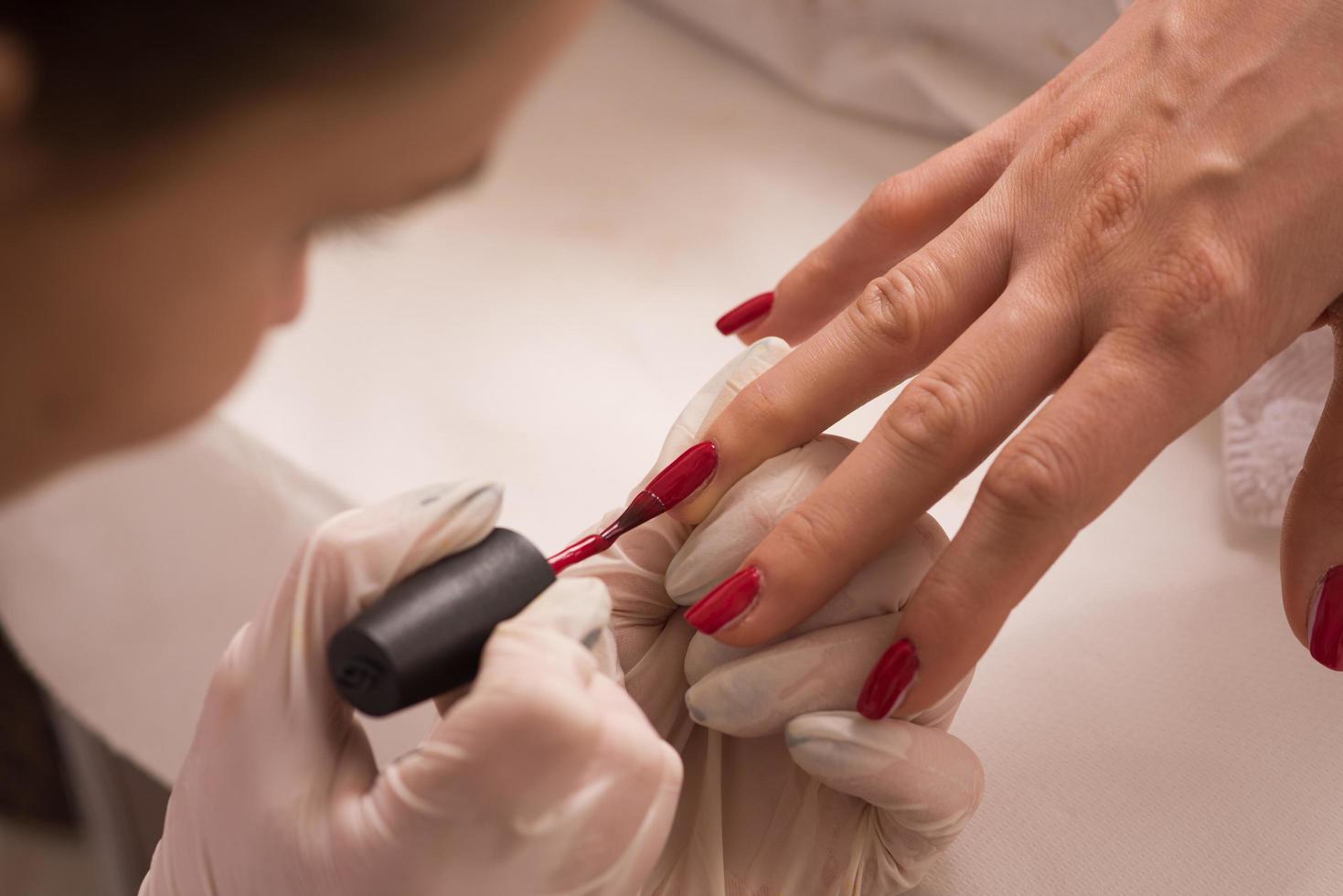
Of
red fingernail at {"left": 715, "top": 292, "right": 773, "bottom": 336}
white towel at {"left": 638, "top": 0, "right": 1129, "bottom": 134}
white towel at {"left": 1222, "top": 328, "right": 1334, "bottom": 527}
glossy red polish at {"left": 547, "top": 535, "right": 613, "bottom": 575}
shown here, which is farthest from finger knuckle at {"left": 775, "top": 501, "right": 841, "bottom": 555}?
white towel at {"left": 638, "top": 0, "right": 1129, "bottom": 134}

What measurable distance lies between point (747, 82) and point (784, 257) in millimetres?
331

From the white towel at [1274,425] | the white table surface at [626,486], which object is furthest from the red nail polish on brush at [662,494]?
the white towel at [1274,425]

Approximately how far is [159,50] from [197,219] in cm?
7

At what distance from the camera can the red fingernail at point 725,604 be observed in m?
0.65

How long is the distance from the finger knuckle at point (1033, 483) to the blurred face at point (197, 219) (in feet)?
1.14

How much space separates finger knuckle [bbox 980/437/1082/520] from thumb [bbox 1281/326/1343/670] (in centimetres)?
21

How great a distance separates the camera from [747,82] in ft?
4.65

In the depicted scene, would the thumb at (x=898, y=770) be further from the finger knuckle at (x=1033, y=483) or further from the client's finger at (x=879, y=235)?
the client's finger at (x=879, y=235)

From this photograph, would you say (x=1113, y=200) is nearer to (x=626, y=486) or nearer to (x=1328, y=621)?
(x=1328, y=621)

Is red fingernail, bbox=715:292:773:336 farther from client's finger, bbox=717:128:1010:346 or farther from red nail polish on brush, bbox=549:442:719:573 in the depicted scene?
red nail polish on brush, bbox=549:442:719:573

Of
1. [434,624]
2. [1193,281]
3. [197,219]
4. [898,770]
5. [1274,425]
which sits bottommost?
[1274,425]

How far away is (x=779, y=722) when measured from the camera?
0.65 meters

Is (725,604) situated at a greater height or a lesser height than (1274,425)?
greater

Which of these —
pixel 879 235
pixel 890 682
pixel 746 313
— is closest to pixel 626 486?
pixel 746 313
